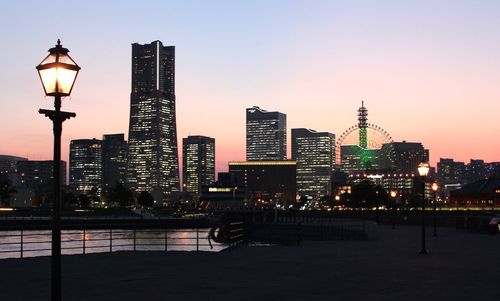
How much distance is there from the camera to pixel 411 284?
2059 cm

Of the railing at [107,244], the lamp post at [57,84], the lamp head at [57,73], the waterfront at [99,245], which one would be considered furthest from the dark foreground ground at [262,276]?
the lamp head at [57,73]

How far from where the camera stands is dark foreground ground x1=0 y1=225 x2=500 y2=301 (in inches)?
722

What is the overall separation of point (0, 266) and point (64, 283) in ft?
24.9

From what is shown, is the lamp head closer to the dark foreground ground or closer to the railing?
the dark foreground ground

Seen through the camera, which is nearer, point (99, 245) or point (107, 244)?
point (99, 245)

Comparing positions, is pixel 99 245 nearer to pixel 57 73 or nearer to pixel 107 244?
pixel 107 244

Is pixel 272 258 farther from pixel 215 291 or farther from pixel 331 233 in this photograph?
pixel 331 233

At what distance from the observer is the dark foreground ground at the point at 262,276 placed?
18328 millimetres

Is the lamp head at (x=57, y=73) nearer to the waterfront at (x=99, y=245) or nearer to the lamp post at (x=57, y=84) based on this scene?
the lamp post at (x=57, y=84)

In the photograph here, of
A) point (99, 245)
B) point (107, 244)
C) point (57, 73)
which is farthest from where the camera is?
point (107, 244)

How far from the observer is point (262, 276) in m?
23.1

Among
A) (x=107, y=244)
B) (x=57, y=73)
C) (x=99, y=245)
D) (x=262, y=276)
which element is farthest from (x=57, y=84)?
(x=107, y=244)

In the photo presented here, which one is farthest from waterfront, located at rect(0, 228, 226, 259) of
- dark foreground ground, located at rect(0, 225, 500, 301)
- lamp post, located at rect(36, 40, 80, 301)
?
lamp post, located at rect(36, 40, 80, 301)

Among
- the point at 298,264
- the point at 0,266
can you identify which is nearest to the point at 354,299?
the point at 298,264
